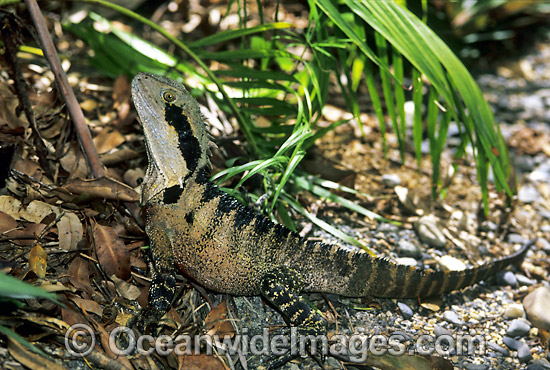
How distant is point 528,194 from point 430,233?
1.51 meters

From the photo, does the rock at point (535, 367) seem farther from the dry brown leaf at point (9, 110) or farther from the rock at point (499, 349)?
the dry brown leaf at point (9, 110)

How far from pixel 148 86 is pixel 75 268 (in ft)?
3.70

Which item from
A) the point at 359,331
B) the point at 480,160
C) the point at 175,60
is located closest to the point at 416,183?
the point at 480,160

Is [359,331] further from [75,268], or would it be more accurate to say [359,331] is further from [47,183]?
[47,183]

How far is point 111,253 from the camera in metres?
2.93

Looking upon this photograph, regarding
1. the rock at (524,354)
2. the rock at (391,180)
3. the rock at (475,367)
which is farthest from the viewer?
the rock at (391,180)

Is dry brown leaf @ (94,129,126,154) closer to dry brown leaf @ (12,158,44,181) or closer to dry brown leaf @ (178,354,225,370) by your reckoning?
dry brown leaf @ (12,158,44,181)

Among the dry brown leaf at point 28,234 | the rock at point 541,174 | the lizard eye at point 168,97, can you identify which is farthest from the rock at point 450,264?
the dry brown leaf at point 28,234

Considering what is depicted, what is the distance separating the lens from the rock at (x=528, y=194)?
15.6 feet

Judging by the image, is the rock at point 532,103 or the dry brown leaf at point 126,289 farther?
the rock at point 532,103

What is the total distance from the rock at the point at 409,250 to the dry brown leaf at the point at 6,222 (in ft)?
8.70

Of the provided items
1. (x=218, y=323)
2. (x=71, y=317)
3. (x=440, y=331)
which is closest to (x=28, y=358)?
(x=71, y=317)

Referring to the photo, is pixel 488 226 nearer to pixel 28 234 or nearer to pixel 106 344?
pixel 106 344

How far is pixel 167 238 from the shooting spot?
9.78 ft
